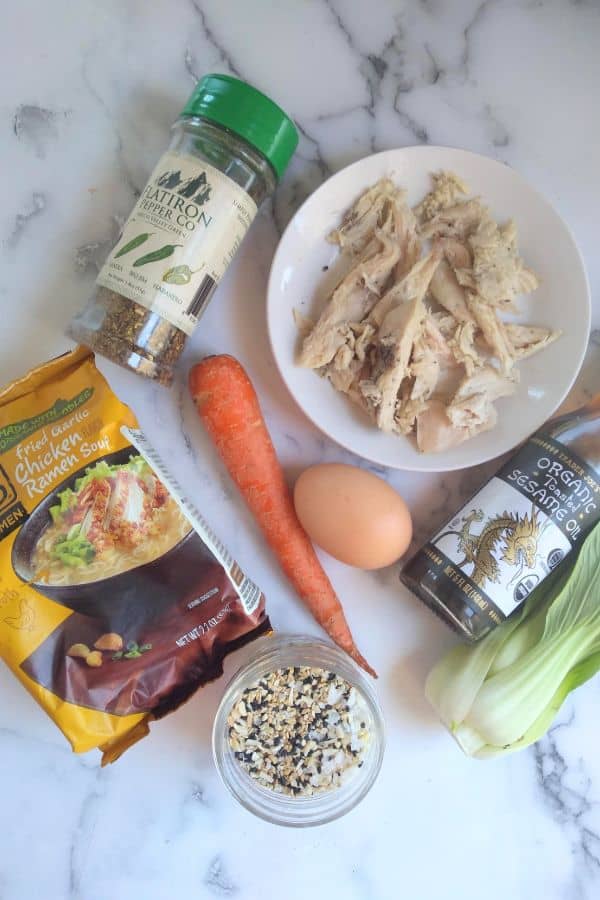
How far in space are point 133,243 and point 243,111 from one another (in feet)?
0.71

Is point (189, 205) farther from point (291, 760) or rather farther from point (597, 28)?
point (291, 760)

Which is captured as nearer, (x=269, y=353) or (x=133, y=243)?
(x=133, y=243)

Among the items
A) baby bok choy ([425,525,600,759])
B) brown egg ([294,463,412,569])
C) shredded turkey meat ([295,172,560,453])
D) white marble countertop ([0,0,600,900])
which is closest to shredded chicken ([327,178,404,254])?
shredded turkey meat ([295,172,560,453])

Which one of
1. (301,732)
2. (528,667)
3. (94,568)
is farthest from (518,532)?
(94,568)

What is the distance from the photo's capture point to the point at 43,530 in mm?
872

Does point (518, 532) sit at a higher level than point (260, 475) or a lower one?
higher

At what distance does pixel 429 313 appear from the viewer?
97 cm

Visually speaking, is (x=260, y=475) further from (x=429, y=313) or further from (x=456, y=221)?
(x=456, y=221)

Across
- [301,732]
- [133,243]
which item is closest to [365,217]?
[133,243]

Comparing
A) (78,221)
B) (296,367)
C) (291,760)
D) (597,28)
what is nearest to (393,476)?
(296,367)

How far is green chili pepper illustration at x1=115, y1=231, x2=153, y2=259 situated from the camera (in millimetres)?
901

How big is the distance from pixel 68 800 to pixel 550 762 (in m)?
0.74

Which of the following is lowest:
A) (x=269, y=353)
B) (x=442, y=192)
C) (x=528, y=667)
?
(x=528, y=667)

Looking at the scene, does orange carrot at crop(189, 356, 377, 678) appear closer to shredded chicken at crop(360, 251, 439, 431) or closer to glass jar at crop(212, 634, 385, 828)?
glass jar at crop(212, 634, 385, 828)
